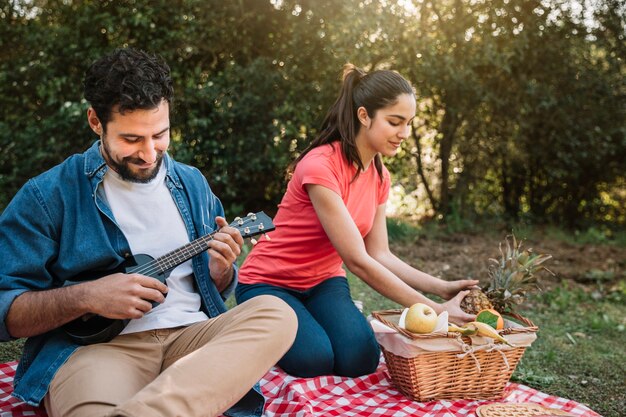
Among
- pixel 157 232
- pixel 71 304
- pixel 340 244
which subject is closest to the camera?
pixel 71 304

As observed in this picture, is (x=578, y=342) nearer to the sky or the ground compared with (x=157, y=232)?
nearer to the ground

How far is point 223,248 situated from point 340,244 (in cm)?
91

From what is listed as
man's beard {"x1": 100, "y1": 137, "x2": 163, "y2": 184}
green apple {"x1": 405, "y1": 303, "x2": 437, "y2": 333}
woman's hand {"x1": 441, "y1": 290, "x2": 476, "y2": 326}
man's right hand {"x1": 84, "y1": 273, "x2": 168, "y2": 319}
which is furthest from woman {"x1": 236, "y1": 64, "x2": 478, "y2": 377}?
man's right hand {"x1": 84, "y1": 273, "x2": 168, "y2": 319}

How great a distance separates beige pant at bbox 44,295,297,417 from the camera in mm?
2102

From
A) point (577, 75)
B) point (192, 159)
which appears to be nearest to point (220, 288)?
point (192, 159)

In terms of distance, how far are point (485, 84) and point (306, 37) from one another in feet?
8.30

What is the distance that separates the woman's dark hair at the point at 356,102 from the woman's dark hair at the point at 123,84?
128 centimetres

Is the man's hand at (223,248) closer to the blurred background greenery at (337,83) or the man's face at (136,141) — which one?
the man's face at (136,141)

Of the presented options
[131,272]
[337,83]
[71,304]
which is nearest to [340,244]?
[131,272]

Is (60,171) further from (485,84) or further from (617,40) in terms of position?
(617,40)

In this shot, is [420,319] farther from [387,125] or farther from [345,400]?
[387,125]

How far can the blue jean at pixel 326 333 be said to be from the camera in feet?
10.8

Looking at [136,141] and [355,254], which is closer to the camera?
[136,141]

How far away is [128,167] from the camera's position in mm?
2576
